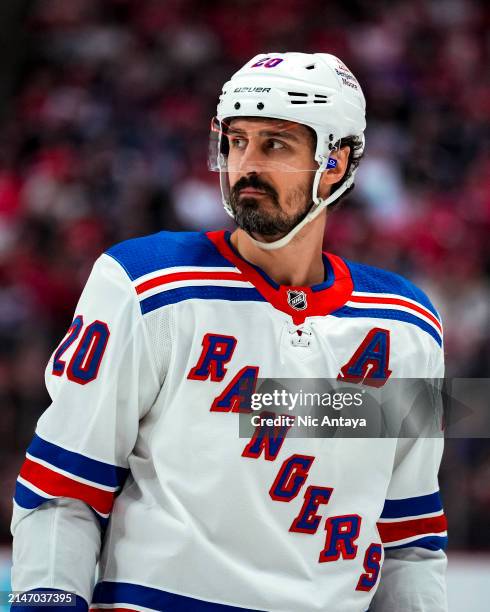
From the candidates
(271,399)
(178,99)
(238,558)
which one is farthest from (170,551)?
(178,99)

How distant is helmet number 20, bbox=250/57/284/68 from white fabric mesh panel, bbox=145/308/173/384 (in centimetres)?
54

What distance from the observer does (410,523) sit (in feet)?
6.88

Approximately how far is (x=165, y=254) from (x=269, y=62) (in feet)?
1.45

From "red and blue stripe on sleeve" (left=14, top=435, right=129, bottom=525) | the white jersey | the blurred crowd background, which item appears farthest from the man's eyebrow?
the blurred crowd background

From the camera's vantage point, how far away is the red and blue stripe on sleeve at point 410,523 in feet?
6.86

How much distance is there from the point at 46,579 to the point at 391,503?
70 centimetres

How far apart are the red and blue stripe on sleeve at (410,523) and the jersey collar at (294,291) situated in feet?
1.34

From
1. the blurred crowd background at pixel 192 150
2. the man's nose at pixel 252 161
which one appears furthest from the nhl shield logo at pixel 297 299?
the blurred crowd background at pixel 192 150

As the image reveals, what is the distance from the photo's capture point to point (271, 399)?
74.7 inches

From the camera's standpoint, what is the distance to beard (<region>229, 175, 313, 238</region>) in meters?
1.96

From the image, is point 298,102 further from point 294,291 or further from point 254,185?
point 294,291

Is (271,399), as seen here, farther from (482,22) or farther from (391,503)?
(482,22)

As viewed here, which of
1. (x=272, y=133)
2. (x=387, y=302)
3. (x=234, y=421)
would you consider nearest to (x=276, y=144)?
(x=272, y=133)

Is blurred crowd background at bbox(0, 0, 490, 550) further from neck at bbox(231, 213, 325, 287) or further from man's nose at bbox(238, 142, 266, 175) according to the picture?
man's nose at bbox(238, 142, 266, 175)
